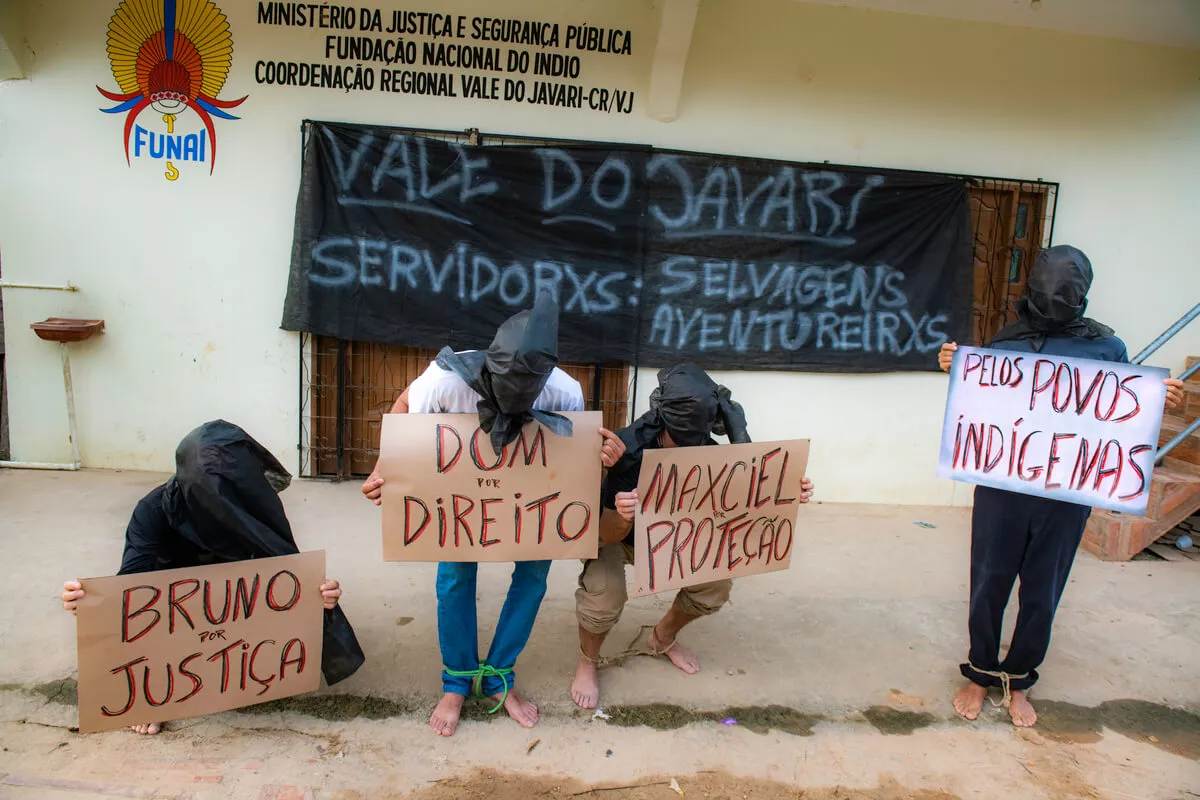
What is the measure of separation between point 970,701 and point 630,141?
3.73 metres

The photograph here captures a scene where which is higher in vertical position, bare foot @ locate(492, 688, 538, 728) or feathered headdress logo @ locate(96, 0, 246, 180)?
feathered headdress logo @ locate(96, 0, 246, 180)

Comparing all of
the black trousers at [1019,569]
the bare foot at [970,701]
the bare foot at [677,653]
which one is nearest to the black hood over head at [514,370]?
the bare foot at [677,653]

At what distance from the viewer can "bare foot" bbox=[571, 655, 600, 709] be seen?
106 inches

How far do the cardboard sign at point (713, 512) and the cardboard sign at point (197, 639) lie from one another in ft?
3.63

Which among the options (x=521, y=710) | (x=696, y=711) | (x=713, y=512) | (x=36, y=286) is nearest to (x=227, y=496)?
(x=521, y=710)

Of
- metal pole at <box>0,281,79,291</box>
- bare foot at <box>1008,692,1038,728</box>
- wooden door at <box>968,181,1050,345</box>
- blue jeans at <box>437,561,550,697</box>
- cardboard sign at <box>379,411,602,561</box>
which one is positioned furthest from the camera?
wooden door at <box>968,181,1050,345</box>

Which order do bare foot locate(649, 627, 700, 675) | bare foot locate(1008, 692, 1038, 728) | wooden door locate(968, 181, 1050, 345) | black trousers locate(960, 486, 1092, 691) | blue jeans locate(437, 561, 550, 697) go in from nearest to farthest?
blue jeans locate(437, 561, 550, 697) < black trousers locate(960, 486, 1092, 691) < bare foot locate(1008, 692, 1038, 728) < bare foot locate(649, 627, 700, 675) < wooden door locate(968, 181, 1050, 345)

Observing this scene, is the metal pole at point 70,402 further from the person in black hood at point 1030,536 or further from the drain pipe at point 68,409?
the person in black hood at point 1030,536

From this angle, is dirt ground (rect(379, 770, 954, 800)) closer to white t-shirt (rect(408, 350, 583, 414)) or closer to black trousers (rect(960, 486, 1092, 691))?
black trousers (rect(960, 486, 1092, 691))

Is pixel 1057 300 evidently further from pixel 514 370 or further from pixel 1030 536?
pixel 514 370

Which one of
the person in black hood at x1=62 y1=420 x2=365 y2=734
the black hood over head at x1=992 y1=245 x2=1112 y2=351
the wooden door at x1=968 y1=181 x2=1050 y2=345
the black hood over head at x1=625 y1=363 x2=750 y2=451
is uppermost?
the wooden door at x1=968 y1=181 x2=1050 y2=345

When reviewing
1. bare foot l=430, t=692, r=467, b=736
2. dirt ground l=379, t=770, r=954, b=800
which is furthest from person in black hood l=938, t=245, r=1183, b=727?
bare foot l=430, t=692, r=467, b=736

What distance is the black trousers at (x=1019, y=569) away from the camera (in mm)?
2619

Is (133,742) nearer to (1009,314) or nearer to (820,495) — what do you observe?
(820,495)
